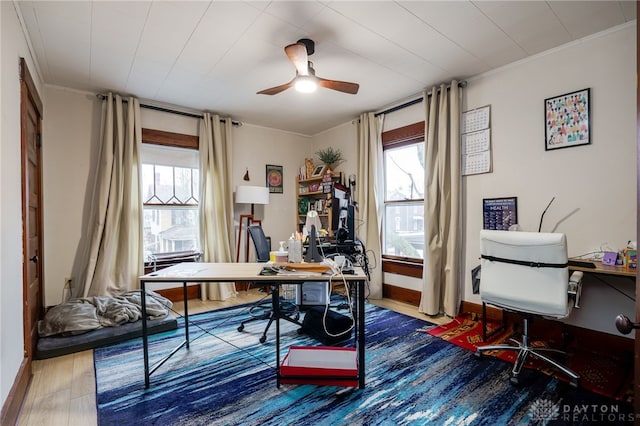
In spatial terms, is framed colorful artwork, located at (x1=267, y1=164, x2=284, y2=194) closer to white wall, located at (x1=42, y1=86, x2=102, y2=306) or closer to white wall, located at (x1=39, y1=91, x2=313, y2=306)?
white wall, located at (x1=39, y1=91, x2=313, y2=306)

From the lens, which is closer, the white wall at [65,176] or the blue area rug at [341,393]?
the blue area rug at [341,393]

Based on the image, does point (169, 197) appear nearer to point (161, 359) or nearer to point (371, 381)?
point (161, 359)

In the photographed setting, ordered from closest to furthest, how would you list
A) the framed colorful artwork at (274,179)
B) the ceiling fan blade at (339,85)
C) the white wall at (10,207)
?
the white wall at (10,207), the ceiling fan blade at (339,85), the framed colorful artwork at (274,179)

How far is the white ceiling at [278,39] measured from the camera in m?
2.13

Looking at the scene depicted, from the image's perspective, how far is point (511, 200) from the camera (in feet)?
9.68

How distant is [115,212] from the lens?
3.45 metres

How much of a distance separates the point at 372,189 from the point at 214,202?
85.6 inches

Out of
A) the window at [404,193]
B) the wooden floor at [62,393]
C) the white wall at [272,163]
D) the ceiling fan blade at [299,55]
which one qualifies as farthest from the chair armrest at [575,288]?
the white wall at [272,163]

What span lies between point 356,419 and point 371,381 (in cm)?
40

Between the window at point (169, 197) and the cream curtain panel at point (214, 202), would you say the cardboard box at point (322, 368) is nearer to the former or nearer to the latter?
the cream curtain panel at point (214, 202)

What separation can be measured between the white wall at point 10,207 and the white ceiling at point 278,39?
431mm

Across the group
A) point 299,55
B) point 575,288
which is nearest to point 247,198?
point 299,55

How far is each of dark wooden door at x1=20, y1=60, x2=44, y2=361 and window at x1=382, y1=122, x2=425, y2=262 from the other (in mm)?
3626

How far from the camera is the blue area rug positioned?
1702 millimetres
